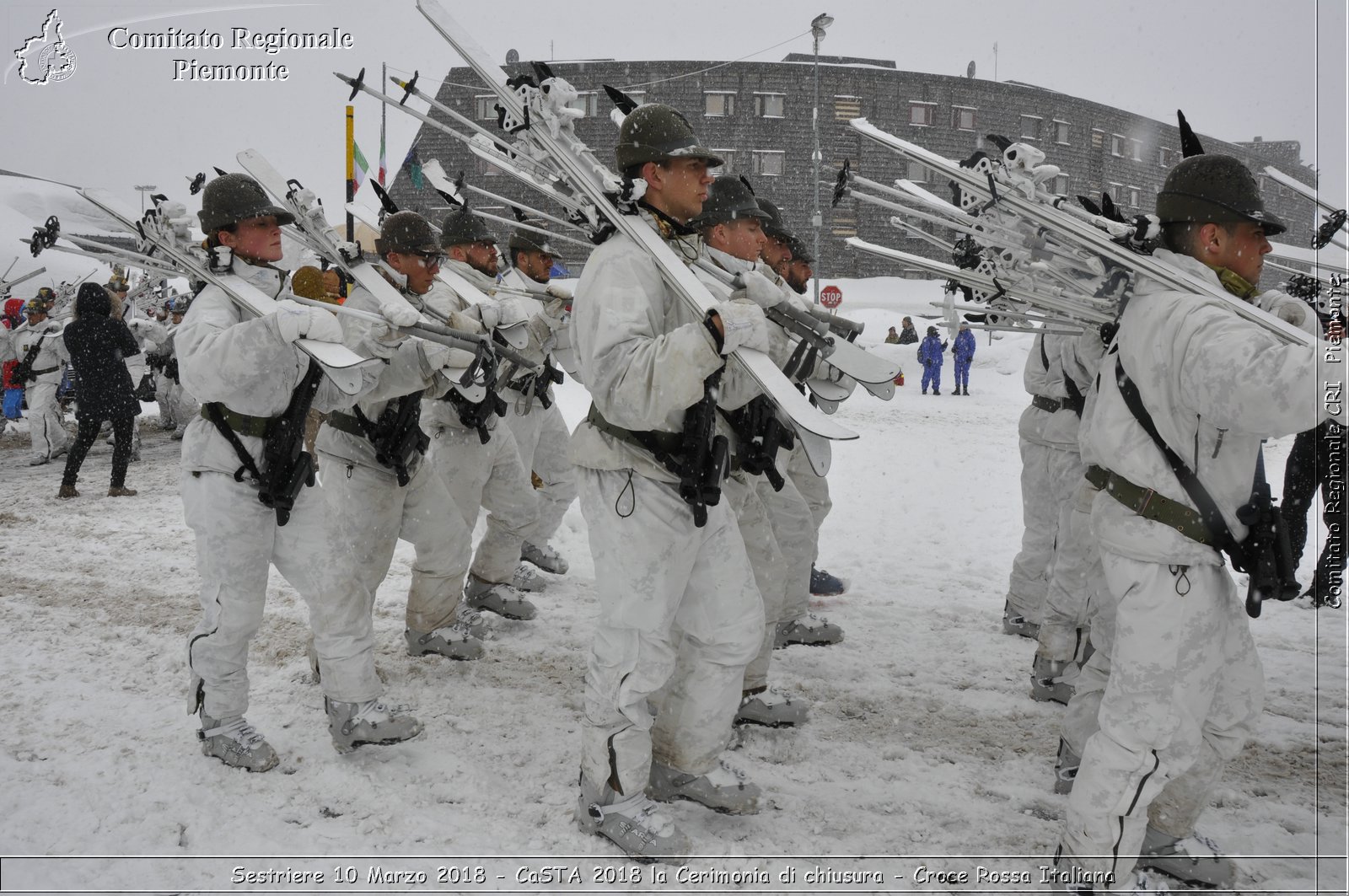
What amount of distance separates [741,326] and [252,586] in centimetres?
240

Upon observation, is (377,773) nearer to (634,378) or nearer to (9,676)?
(634,378)

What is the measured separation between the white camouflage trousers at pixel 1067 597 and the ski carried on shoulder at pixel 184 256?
132 inches

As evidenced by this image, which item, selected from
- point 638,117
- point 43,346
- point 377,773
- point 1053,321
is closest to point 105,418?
point 43,346

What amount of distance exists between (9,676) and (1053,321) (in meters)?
5.46

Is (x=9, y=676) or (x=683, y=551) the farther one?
(x=9, y=676)

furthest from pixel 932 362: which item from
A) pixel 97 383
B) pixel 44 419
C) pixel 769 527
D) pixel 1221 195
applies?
pixel 1221 195

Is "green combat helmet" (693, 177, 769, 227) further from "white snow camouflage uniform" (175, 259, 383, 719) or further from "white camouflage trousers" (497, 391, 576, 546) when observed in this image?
"white camouflage trousers" (497, 391, 576, 546)

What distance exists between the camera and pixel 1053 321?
379cm

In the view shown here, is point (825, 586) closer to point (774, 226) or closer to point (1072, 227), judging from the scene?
point (774, 226)

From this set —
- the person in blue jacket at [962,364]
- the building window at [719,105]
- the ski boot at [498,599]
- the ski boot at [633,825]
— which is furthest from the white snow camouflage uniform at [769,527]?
the building window at [719,105]

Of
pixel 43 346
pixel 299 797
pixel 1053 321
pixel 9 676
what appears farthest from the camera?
pixel 43 346

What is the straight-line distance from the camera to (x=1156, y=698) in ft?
8.60

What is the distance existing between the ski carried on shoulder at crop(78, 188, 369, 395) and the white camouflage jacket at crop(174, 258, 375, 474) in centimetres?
6

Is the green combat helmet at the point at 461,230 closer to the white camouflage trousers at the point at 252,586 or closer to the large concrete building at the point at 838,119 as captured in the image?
the white camouflage trousers at the point at 252,586
